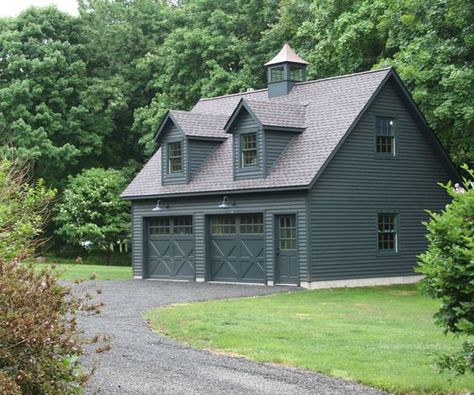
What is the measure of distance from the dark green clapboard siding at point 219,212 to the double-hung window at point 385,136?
3.84 metres

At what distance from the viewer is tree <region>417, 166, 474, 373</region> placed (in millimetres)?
9547

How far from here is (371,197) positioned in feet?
89.4

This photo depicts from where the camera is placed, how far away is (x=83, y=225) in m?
44.7

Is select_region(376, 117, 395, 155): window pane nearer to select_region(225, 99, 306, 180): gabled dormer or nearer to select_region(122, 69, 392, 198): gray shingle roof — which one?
select_region(122, 69, 392, 198): gray shingle roof

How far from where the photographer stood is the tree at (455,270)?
9.55 metres

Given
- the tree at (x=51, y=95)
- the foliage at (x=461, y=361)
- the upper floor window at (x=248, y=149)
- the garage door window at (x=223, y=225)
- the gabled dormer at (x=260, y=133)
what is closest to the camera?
the foliage at (x=461, y=361)

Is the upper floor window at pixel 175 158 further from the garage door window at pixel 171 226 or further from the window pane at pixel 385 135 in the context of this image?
the window pane at pixel 385 135

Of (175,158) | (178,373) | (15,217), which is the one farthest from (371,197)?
(178,373)

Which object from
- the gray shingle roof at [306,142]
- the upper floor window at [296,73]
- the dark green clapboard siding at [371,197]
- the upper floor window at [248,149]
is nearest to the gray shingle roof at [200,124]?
the gray shingle roof at [306,142]

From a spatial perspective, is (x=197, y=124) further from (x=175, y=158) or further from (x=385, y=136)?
(x=385, y=136)

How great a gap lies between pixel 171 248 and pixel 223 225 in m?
2.84

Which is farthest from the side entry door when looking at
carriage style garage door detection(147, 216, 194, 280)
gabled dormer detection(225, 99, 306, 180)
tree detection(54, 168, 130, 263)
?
tree detection(54, 168, 130, 263)

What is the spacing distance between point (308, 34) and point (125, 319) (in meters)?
→ 20.4

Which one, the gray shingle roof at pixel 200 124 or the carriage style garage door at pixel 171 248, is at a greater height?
the gray shingle roof at pixel 200 124
